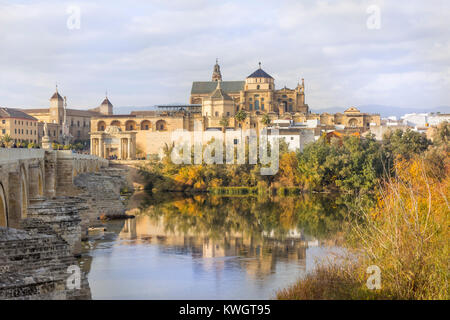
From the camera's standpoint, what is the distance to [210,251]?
25406 millimetres

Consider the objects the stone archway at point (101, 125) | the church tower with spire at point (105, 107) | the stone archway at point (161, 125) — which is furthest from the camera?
the church tower with spire at point (105, 107)

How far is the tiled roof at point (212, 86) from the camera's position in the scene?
98.4 meters

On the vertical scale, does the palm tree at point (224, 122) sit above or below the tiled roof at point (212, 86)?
below

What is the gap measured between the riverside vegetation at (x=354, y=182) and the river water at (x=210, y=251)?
173cm

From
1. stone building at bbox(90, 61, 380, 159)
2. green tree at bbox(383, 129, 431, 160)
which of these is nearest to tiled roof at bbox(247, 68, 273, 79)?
stone building at bbox(90, 61, 380, 159)

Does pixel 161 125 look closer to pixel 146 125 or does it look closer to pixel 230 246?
pixel 146 125

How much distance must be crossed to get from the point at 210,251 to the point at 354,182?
1075 inches

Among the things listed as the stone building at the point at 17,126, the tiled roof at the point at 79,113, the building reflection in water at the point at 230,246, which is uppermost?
the tiled roof at the point at 79,113

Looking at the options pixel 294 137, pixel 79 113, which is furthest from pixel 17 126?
pixel 294 137

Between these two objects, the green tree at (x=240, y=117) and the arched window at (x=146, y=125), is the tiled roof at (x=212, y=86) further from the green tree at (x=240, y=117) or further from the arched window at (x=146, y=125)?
the green tree at (x=240, y=117)

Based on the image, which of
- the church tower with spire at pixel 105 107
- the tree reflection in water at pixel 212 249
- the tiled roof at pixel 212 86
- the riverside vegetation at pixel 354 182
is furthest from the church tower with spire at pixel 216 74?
the tree reflection in water at pixel 212 249
